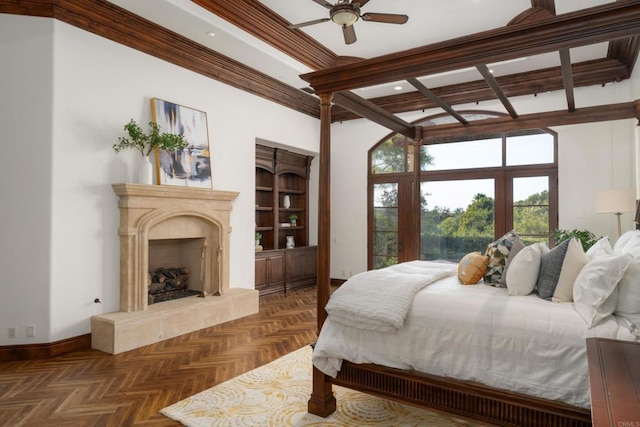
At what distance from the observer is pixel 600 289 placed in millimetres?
2064

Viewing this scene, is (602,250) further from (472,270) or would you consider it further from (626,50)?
(626,50)

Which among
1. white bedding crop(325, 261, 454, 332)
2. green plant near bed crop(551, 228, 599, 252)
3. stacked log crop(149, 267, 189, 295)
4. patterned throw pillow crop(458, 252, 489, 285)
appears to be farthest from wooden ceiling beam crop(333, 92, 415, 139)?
stacked log crop(149, 267, 189, 295)

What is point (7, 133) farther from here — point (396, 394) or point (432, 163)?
point (432, 163)

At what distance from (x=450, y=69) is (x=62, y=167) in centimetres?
360

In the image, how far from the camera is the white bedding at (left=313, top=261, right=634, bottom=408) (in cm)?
199

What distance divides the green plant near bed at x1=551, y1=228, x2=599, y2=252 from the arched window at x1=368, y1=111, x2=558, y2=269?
1.44 feet

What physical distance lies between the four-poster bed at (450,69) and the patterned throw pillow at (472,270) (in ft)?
2.60

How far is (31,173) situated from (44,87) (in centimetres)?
82

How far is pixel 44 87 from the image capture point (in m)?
3.81

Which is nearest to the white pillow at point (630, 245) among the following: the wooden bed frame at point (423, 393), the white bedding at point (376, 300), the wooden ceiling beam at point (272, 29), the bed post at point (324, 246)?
the wooden bed frame at point (423, 393)

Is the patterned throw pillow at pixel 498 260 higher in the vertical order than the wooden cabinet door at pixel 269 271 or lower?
higher

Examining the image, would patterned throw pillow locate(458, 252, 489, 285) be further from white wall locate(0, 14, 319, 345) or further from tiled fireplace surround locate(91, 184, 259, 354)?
white wall locate(0, 14, 319, 345)

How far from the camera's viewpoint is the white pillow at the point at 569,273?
7.68 feet

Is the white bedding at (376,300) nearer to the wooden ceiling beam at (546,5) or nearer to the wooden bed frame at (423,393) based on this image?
the wooden bed frame at (423,393)
